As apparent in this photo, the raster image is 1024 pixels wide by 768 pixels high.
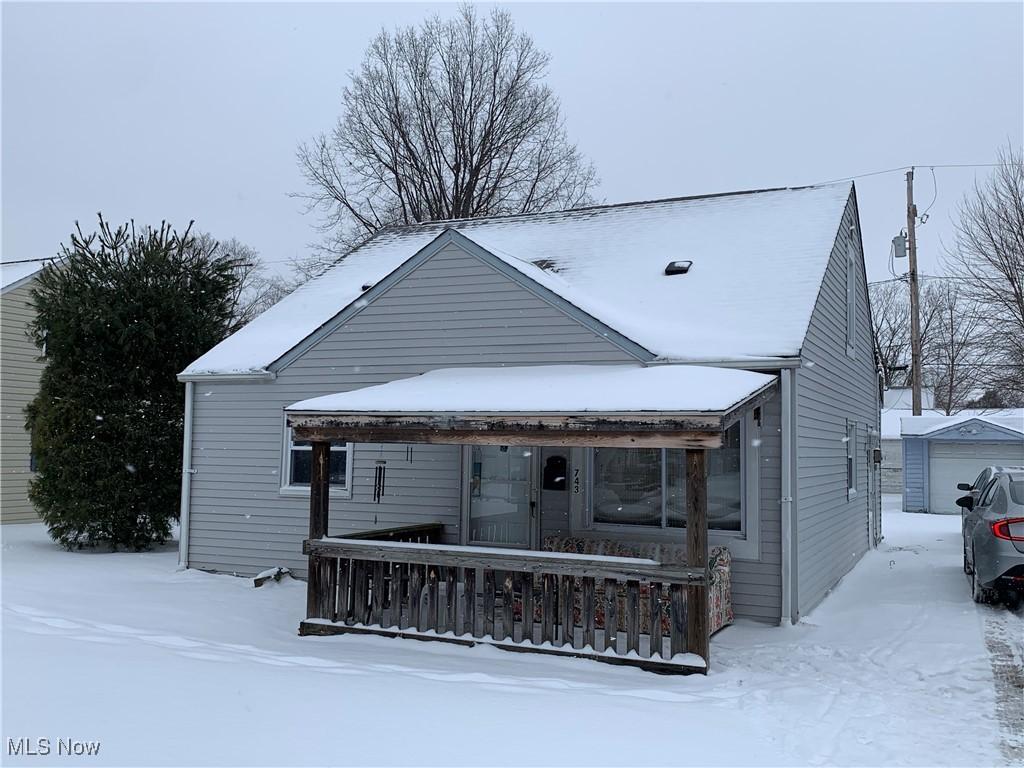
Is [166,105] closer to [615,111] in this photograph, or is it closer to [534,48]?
[534,48]

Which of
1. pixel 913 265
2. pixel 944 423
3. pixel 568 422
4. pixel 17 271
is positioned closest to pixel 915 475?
pixel 944 423

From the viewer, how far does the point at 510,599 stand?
7840mm

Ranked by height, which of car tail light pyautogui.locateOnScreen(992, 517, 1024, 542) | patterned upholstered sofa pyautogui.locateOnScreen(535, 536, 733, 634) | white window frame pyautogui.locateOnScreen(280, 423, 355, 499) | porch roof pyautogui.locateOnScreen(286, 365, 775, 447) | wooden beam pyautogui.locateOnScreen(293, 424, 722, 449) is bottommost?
patterned upholstered sofa pyautogui.locateOnScreen(535, 536, 733, 634)

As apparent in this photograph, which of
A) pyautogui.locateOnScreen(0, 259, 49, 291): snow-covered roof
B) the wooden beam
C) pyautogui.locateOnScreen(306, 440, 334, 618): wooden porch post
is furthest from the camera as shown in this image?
pyautogui.locateOnScreen(0, 259, 49, 291): snow-covered roof

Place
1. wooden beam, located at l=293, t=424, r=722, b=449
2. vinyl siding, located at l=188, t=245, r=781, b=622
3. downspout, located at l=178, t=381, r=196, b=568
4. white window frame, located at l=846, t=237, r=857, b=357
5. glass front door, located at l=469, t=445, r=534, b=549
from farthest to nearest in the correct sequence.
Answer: white window frame, located at l=846, t=237, r=857, b=357 → downspout, located at l=178, t=381, r=196, b=568 → glass front door, located at l=469, t=445, r=534, b=549 → vinyl siding, located at l=188, t=245, r=781, b=622 → wooden beam, located at l=293, t=424, r=722, b=449

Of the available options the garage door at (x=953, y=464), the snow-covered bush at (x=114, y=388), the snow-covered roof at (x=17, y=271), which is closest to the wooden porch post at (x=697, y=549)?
the snow-covered bush at (x=114, y=388)

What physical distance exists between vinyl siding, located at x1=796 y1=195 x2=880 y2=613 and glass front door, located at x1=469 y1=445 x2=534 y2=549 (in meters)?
3.27

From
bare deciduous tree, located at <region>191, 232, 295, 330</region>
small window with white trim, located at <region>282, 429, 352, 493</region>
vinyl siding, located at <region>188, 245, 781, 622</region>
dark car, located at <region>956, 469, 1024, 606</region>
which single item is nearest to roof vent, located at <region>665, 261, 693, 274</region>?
vinyl siding, located at <region>188, 245, 781, 622</region>

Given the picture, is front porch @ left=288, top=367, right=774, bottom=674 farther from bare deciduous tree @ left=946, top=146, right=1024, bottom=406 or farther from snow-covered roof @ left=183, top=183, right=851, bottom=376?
bare deciduous tree @ left=946, top=146, right=1024, bottom=406

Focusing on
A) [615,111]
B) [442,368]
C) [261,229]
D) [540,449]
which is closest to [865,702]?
[540,449]

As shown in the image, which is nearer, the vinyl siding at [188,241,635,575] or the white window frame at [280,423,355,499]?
the vinyl siding at [188,241,635,575]

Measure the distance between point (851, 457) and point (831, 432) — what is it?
8.14ft

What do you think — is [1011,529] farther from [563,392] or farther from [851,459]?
[563,392]

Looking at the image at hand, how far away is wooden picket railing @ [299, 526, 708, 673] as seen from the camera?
7215 mm
